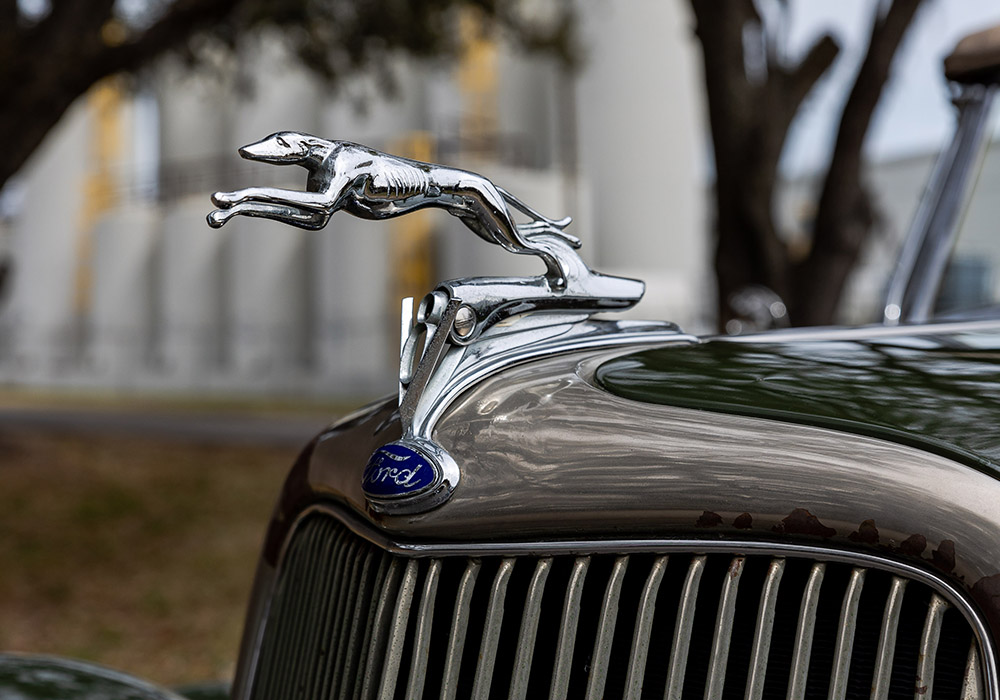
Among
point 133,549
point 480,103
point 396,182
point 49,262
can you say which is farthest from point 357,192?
point 49,262

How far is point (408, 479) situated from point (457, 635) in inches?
7.4

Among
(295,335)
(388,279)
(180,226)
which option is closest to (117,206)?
(180,226)

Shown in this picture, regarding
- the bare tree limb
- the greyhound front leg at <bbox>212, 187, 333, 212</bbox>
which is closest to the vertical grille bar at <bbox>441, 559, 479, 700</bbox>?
the greyhound front leg at <bbox>212, 187, 333, 212</bbox>

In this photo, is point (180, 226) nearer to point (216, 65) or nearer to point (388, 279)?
point (388, 279)

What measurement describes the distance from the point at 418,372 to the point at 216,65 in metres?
9.54

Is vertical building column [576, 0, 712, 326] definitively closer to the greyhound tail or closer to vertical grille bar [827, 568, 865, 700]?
the greyhound tail

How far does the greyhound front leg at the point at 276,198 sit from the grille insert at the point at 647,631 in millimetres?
438

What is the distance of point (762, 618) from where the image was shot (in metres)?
1.13

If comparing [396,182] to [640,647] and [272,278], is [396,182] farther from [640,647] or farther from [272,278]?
[272,278]

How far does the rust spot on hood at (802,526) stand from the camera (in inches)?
44.5

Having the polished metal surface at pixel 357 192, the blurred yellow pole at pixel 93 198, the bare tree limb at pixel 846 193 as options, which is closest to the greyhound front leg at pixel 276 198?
the polished metal surface at pixel 357 192

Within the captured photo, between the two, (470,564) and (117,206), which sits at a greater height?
(117,206)

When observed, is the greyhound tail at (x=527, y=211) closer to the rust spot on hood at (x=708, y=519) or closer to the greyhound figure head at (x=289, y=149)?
the greyhound figure head at (x=289, y=149)

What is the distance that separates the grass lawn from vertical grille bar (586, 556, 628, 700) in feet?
13.3
